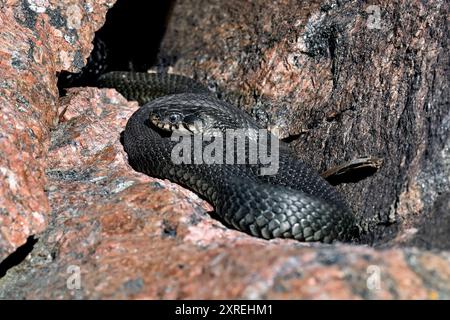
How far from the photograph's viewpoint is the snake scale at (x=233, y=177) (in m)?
7.00

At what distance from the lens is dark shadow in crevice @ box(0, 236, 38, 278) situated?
6373mm

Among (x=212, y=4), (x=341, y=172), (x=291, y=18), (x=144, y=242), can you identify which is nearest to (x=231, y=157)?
(x=341, y=172)

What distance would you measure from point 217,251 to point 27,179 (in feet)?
8.35

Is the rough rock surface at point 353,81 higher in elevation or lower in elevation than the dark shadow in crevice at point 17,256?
higher

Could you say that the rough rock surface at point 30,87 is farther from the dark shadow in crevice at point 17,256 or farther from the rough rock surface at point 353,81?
the rough rock surface at point 353,81

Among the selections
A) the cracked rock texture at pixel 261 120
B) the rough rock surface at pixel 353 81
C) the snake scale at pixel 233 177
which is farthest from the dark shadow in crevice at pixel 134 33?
the snake scale at pixel 233 177

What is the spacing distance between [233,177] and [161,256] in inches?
72.9

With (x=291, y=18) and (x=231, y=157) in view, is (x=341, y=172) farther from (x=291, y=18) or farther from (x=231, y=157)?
(x=291, y=18)

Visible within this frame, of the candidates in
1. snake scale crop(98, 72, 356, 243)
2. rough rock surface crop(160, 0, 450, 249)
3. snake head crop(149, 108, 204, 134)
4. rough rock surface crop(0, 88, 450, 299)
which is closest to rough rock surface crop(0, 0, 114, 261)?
rough rock surface crop(0, 88, 450, 299)

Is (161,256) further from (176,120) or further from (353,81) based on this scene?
(353,81)

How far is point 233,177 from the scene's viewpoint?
7.54 metres

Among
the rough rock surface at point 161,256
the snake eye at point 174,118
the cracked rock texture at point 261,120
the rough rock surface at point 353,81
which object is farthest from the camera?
the snake eye at point 174,118

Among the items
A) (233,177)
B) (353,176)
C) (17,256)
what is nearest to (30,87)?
(17,256)

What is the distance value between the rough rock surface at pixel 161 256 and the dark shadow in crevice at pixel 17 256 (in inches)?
2.6
